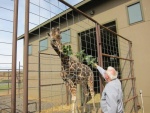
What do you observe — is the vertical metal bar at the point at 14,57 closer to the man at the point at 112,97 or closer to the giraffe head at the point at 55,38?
the giraffe head at the point at 55,38

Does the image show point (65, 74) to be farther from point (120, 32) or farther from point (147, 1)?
point (147, 1)

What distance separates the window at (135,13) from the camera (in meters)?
5.10

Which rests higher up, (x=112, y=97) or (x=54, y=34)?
(x=54, y=34)

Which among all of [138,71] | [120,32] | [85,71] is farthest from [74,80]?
[120,32]

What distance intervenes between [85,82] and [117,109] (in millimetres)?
1736

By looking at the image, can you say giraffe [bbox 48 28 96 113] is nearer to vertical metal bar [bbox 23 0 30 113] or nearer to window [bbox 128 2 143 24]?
vertical metal bar [bbox 23 0 30 113]

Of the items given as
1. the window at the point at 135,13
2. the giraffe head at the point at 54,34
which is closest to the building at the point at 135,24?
the window at the point at 135,13

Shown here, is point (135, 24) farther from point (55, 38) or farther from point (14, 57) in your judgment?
point (14, 57)

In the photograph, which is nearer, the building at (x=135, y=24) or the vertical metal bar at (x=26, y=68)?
the vertical metal bar at (x=26, y=68)

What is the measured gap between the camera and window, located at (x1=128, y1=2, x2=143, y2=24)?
510 cm

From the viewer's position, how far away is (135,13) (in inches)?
204

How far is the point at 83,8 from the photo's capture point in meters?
6.67

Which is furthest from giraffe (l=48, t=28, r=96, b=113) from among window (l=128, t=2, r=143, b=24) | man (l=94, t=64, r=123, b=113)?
window (l=128, t=2, r=143, b=24)

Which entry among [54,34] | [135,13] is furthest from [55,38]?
[135,13]
